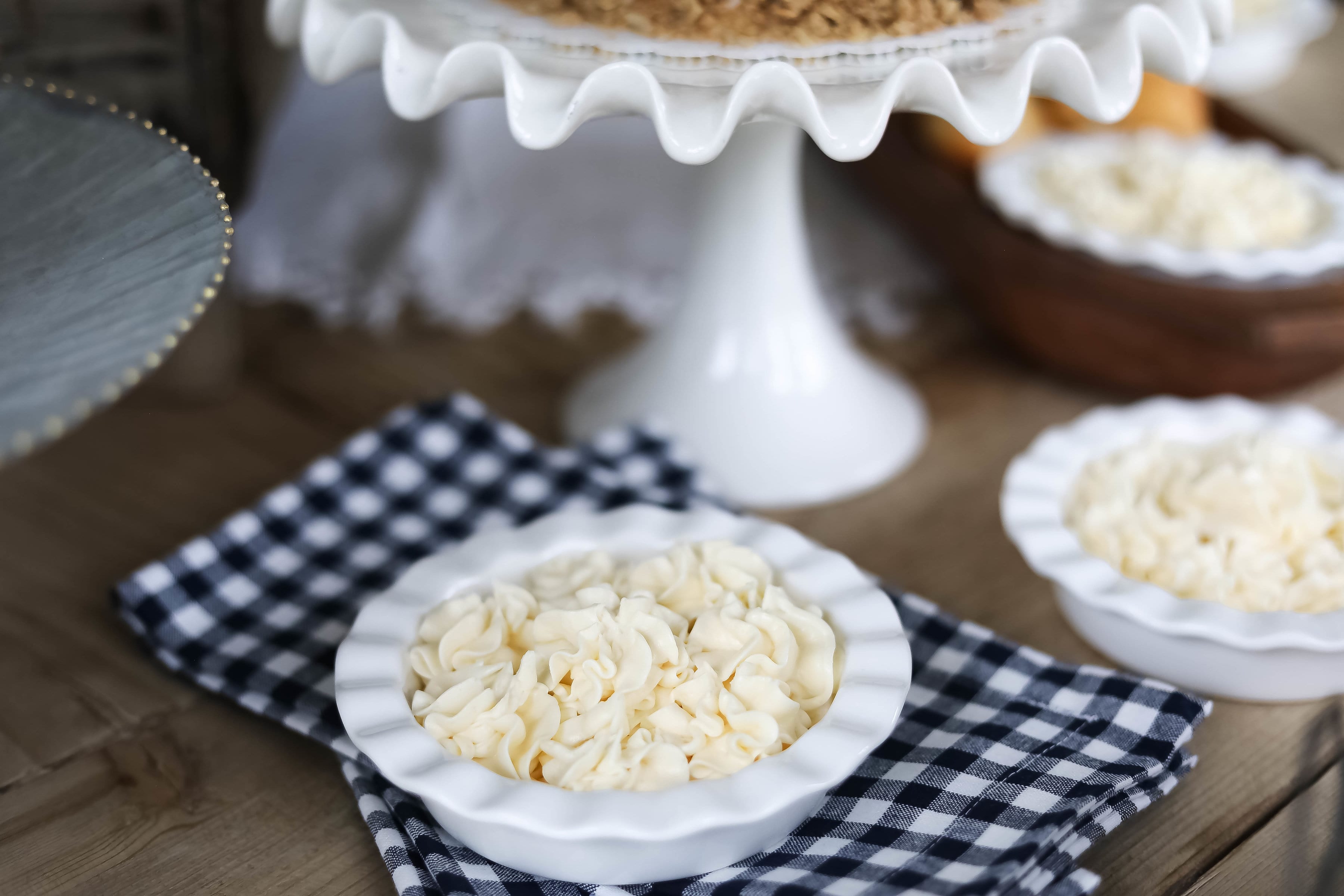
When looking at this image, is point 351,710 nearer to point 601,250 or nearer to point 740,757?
point 740,757

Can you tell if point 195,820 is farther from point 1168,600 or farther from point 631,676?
point 1168,600

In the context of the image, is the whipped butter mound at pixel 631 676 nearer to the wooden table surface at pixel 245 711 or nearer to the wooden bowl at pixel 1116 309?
the wooden table surface at pixel 245 711

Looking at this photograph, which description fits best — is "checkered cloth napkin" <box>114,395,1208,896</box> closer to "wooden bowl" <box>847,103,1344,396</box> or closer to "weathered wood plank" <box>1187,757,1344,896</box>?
"weathered wood plank" <box>1187,757,1344,896</box>

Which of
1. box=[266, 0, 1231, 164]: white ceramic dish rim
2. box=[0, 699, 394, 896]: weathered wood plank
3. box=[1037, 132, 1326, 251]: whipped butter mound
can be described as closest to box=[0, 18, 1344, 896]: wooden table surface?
box=[0, 699, 394, 896]: weathered wood plank

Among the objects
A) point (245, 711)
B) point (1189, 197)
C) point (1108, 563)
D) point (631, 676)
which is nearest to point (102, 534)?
point (245, 711)

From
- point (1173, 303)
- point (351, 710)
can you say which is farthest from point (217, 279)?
point (1173, 303)

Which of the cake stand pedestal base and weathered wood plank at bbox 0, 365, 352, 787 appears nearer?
weathered wood plank at bbox 0, 365, 352, 787
